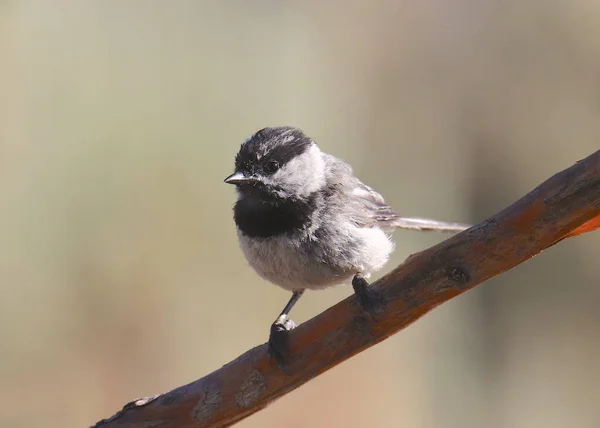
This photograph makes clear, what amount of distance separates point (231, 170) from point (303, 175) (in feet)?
6.34

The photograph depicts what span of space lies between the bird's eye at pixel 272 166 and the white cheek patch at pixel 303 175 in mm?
20

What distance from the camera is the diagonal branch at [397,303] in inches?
71.4

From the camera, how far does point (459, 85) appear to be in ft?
16.6

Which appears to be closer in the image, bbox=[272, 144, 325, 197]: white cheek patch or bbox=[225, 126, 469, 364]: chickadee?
bbox=[225, 126, 469, 364]: chickadee

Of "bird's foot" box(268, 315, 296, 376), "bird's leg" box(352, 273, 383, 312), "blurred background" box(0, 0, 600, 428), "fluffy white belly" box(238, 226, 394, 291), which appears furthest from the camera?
"blurred background" box(0, 0, 600, 428)

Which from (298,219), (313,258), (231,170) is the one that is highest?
(231,170)

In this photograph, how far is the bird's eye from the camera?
2664 mm

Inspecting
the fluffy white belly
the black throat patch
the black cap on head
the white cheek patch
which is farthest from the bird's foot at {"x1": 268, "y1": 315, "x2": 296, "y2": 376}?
the black cap on head

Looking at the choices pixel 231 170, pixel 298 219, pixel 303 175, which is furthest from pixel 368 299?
pixel 231 170

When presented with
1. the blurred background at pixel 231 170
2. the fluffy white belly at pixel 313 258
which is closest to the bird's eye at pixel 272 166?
the fluffy white belly at pixel 313 258

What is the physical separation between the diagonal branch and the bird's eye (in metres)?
0.71

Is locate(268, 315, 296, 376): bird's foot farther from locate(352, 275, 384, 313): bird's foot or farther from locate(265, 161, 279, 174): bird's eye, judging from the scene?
locate(265, 161, 279, 174): bird's eye

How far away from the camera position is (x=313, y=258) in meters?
2.47

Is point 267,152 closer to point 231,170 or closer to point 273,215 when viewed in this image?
point 273,215
